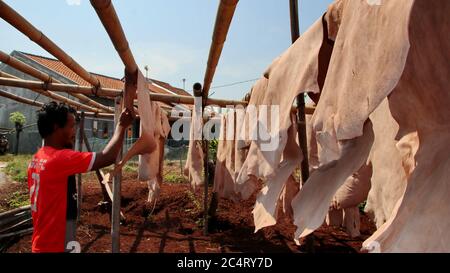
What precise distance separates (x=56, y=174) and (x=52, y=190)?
11 cm

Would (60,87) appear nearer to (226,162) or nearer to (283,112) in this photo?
(226,162)

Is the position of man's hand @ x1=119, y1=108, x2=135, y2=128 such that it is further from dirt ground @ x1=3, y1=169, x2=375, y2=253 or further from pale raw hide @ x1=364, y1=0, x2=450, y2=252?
dirt ground @ x1=3, y1=169, x2=375, y2=253

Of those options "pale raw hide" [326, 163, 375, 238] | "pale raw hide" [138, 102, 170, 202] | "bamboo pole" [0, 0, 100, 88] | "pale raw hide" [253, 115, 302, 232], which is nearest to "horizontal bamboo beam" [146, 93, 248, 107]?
"pale raw hide" [138, 102, 170, 202]

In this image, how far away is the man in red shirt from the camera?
1981mm

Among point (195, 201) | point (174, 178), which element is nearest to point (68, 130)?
point (195, 201)

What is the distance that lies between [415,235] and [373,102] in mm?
409

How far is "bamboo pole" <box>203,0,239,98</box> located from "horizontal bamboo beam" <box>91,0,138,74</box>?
0.65 m

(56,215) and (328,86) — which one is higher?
(328,86)

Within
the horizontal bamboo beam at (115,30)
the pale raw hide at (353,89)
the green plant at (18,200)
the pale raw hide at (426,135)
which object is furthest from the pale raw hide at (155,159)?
the green plant at (18,200)

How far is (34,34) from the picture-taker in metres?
2.48

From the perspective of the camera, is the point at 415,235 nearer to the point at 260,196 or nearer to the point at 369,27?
the point at 369,27

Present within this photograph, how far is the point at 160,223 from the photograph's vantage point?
619cm
